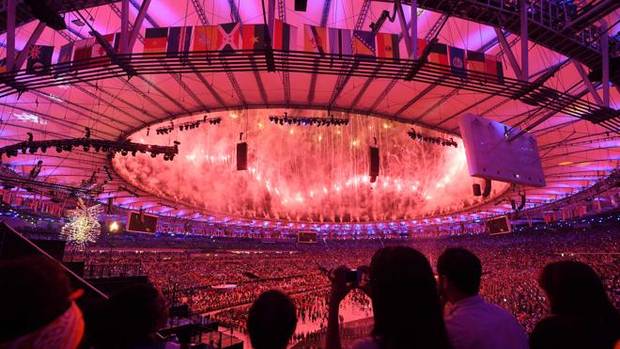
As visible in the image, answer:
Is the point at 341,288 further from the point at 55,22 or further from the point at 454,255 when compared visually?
the point at 55,22

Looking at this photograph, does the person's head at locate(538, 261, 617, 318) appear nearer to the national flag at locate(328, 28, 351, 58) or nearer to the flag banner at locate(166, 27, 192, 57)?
the national flag at locate(328, 28, 351, 58)

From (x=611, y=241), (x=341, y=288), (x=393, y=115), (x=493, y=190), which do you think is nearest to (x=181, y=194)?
(x=393, y=115)

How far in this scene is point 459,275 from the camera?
Result: 202cm

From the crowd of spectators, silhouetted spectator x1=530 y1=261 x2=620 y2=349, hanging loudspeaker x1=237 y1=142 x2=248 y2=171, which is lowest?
the crowd of spectators

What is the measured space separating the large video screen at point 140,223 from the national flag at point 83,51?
13.4 meters

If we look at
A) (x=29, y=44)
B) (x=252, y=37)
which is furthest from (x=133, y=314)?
(x=29, y=44)

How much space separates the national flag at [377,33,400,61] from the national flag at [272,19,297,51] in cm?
183

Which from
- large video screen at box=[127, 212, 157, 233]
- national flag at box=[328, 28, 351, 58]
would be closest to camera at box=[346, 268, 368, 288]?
national flag at box=[328, 28, 351, 58]

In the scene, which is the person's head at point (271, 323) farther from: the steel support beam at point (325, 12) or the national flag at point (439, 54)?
the steel support beam at point (325, 12)

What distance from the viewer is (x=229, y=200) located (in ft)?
86.8

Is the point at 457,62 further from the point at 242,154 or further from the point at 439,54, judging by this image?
the point at 242,154

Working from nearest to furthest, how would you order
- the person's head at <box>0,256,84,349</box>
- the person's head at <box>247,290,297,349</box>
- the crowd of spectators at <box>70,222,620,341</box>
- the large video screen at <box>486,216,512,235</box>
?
the person's head at <box>0,256,84,349</box> < the person's head at <box>247,290,297,349</box> < the crowd of spectators at <box>70,222,620,341</box> < the large video screen at <box>486,216,512,235</box>

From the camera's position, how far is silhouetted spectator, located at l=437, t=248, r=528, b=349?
5.78ft

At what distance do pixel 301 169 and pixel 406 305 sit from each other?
71.7 ft
